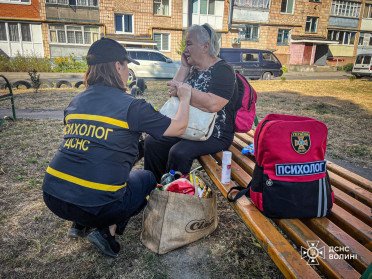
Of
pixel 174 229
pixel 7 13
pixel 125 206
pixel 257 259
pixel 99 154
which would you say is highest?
pixel 7 13

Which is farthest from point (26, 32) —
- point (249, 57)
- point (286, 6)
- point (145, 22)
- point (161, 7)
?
point (286, 6)

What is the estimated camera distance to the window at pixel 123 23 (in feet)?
83.8

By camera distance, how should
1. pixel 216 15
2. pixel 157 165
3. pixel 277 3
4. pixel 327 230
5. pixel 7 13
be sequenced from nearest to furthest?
pixel 327 230, pixel 157 165, pixel 7 13, pixel 216 15, pixel 277 3

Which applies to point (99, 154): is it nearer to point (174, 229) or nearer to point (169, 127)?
point (169, 127)

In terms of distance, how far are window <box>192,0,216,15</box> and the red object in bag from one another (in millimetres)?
27431

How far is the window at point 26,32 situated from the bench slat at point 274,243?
90.0 ft

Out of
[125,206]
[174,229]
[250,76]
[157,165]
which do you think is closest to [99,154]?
[125,206]

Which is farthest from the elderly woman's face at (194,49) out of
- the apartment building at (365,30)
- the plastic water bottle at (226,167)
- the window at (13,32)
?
the apartment building at (365,30)

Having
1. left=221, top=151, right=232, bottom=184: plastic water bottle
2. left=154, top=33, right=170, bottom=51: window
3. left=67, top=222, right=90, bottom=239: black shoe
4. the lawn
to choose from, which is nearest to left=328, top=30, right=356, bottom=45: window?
left=154, top=33, right=170, bottom=51: window

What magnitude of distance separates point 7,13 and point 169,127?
28057 millimetres

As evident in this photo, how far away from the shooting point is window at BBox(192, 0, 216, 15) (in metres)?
27.0

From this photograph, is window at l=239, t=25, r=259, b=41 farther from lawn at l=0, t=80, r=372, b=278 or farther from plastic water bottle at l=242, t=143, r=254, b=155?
plastic water bottle at l=242, t=143, r=254, b=155

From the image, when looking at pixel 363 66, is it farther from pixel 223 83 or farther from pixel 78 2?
pixel 78 2

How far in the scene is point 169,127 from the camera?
2.04 m
